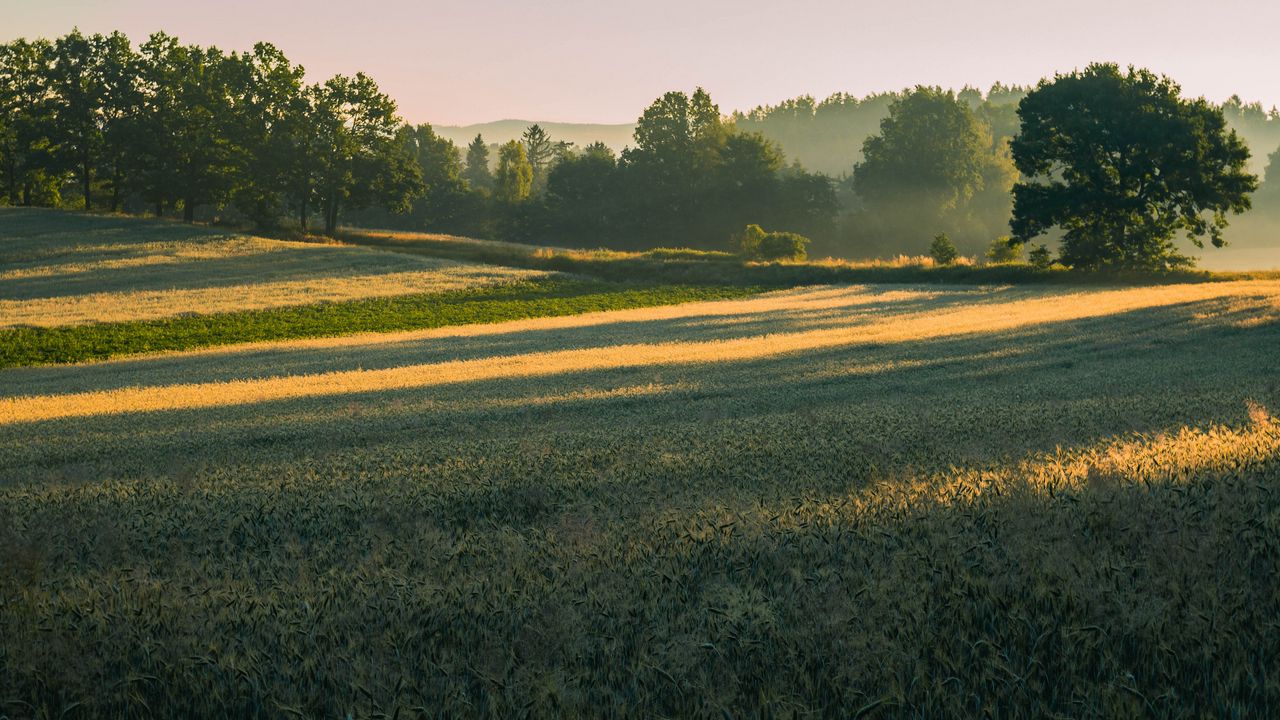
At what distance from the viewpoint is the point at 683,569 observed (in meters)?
3.92

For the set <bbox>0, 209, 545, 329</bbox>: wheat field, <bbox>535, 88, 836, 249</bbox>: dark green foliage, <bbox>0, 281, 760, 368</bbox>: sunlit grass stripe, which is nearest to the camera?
<bbox>0, 281, 760, 368</bbox>: sunlit grass stripe

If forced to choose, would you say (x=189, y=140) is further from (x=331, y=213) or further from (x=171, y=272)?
(x=171, y=272)

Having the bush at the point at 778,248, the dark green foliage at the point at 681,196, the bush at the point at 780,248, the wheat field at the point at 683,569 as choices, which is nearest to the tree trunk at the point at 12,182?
the dark green foliage at the point at 681,196

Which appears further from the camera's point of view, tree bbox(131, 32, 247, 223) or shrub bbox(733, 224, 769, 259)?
tree bbox(131, 32, 247, 223)

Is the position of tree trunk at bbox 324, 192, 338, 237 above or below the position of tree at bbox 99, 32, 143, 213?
below

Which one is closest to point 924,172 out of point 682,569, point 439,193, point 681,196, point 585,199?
point 681,196

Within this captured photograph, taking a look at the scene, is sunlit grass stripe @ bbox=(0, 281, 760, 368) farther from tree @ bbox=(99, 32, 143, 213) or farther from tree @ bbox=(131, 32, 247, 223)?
tree @ bbox=(99, 32, 143, 213)

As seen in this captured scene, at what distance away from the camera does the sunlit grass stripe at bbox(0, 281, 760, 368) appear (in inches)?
1446

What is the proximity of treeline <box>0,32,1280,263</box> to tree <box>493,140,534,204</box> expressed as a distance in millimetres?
530

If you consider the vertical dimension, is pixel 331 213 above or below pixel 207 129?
below

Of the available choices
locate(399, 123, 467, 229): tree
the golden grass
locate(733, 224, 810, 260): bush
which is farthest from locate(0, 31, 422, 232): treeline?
the golden grass

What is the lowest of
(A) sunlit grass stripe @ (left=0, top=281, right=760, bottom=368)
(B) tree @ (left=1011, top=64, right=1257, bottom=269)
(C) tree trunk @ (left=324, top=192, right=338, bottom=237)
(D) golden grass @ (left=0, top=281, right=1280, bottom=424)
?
(A) sunlit grass stripe @ (left=0, top=281, right=760, bottom=368)

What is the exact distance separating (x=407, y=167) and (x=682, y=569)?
102 meters

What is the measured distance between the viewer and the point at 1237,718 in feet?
8.57
